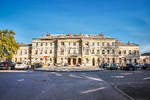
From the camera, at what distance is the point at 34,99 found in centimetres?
427

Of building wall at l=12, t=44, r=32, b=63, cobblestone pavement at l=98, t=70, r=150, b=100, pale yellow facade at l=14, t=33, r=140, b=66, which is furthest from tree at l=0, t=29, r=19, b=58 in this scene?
cobblestone pavement at l=98, t=70, r=150, b=100

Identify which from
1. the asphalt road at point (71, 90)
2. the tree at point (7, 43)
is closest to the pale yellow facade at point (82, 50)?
the tree at point (7, 43)

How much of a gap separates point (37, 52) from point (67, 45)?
1462cm

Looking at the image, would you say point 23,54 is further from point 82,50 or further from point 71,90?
point 71,90

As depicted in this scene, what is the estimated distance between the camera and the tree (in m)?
31.0

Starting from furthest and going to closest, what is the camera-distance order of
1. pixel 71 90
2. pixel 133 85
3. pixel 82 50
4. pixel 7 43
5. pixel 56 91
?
pixel 82 50
pixel 7 43
pixel 133 85
pixel 71 90
pixel 56 91

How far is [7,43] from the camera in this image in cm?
3134

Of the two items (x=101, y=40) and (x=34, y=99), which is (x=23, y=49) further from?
(x=34, y=99)

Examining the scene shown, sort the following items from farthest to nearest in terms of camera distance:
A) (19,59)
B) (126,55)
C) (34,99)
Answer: (19,59), (126,55), (34,99)

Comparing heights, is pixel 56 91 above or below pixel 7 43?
below

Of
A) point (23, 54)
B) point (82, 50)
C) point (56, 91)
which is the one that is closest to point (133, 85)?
point (56, 91)

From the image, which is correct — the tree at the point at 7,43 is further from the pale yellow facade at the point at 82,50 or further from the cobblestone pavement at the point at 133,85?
the cobblestone pavement at the point at 133,85

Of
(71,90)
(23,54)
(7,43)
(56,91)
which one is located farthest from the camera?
(23,54)

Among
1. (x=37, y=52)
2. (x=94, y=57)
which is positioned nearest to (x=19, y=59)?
(x=37, y=52)
